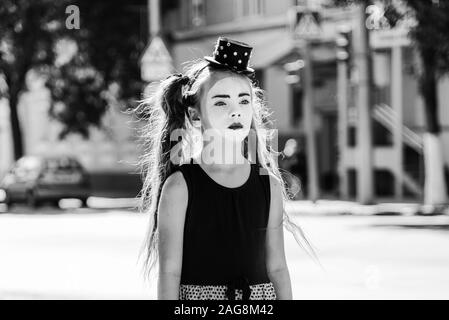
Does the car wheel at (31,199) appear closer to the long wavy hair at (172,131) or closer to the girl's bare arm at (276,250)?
the long wavy hair at (172,131)

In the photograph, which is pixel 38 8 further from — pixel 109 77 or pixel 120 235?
pixel 120 235

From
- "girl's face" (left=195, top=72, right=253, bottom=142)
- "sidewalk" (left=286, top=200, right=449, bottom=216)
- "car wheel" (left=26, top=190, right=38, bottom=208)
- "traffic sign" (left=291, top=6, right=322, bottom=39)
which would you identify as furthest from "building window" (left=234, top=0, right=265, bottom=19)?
"girl's face" (left=195, top=72, right=253, bottom=142)

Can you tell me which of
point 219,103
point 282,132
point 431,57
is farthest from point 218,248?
point 282,132

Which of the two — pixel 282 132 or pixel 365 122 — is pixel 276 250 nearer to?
pixel 365 122

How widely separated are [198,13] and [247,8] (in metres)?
2.35

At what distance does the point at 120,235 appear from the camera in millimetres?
18547

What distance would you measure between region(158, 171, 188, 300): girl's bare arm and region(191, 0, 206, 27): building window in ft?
111

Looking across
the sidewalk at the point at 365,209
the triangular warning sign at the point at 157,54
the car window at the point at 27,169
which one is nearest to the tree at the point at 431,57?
the sidewalk at the point at 365,209

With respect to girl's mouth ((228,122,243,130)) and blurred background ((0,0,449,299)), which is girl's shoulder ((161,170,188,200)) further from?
blurred background ((0,0,449,299))

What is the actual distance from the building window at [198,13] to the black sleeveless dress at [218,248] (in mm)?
33949

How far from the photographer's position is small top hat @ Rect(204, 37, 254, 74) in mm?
3908
